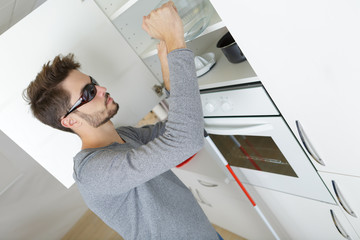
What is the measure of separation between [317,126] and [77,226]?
3.40m

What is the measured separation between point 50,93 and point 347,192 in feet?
3.88

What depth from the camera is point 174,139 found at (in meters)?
0.81

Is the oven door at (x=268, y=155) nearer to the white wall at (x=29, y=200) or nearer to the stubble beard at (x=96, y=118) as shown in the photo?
the stubble beard at (x=96, y=118)

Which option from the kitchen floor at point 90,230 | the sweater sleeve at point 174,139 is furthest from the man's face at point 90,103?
the kitchen floor at point 90,230

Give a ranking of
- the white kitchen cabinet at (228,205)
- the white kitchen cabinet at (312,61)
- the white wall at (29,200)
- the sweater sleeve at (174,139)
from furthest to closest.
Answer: the white wall at (29,200), the white kitchen cabinet at (228,205), the sweater sleeve at (174,139), the white kitchen cabinet at (312,61)

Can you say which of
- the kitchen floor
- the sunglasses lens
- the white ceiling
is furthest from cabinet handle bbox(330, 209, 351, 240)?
the kitchen floor

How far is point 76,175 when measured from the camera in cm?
95

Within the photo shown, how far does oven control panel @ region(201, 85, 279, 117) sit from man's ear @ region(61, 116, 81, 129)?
1.86 ft

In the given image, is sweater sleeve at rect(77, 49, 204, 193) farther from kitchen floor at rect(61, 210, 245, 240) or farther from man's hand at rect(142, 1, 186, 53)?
kitchen floor at rect(61, 210, 245, 240)

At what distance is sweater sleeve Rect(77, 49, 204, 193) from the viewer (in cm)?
81

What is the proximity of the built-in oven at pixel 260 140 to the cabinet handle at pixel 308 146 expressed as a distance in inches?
2.0

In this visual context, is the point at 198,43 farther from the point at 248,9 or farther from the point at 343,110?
the point at 343,110

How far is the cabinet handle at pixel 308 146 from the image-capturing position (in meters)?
0.93

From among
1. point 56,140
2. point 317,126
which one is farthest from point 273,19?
point 56,140
